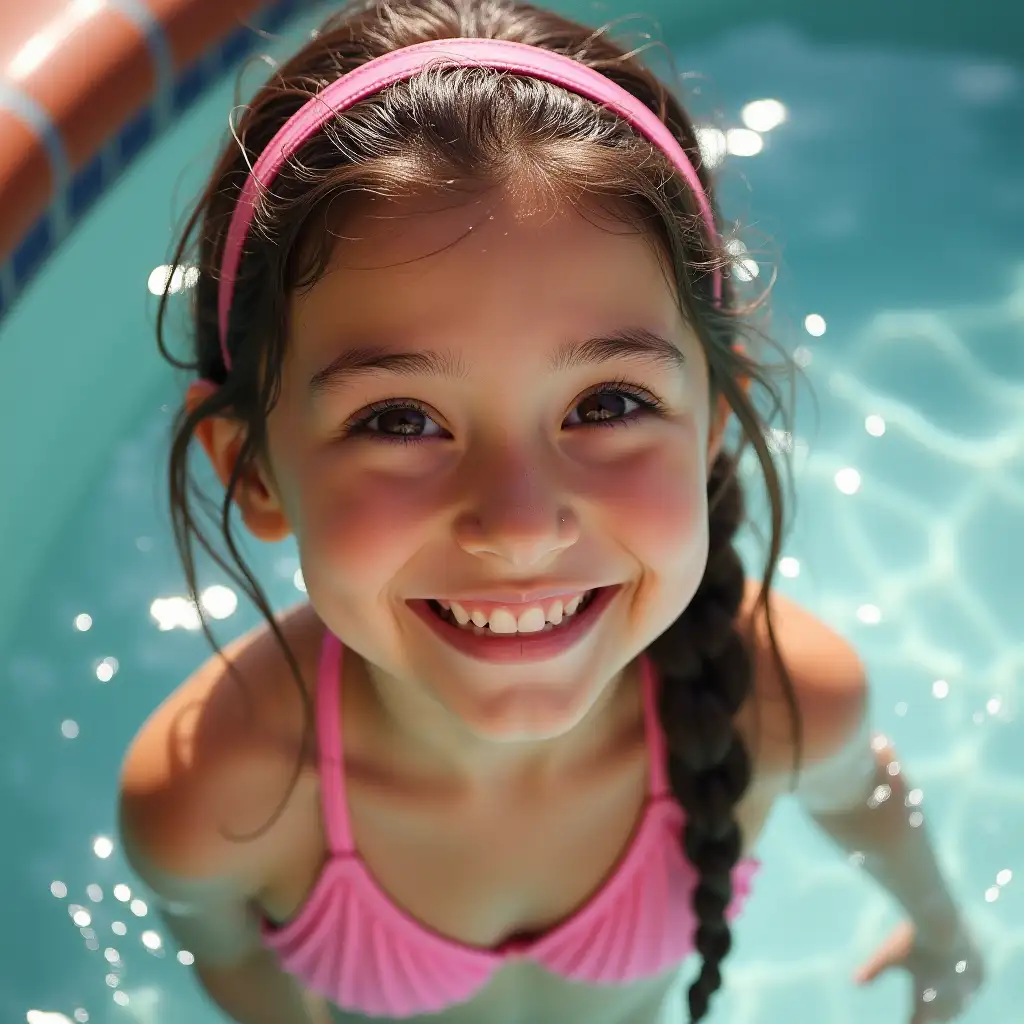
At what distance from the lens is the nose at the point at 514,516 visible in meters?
1.18

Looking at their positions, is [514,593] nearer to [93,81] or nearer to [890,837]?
[93,81]

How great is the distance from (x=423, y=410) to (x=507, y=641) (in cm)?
24

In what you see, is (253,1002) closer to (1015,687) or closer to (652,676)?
(652,676)

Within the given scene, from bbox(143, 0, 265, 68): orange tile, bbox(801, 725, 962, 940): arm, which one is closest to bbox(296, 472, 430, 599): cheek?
bbox(143, 0, 265, 68): orange tile

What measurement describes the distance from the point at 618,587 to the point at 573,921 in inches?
20.5

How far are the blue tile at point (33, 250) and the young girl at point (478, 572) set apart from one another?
7.6 inches

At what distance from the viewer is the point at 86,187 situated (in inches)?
63.6

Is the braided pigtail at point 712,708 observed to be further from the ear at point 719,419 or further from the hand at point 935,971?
the hand at point 935,971

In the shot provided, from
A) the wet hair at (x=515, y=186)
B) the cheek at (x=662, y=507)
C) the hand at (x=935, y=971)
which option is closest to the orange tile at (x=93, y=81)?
the wet hair at (x=515, y=186)

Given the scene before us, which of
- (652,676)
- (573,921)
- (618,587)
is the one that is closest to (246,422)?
(618,587)

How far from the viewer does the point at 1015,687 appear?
8.29ft

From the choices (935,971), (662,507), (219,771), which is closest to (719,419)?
(662,507)

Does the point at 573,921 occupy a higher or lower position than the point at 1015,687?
higher

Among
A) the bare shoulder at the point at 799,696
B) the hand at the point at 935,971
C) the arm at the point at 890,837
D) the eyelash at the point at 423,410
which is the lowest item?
the hand at the point at 935,971
